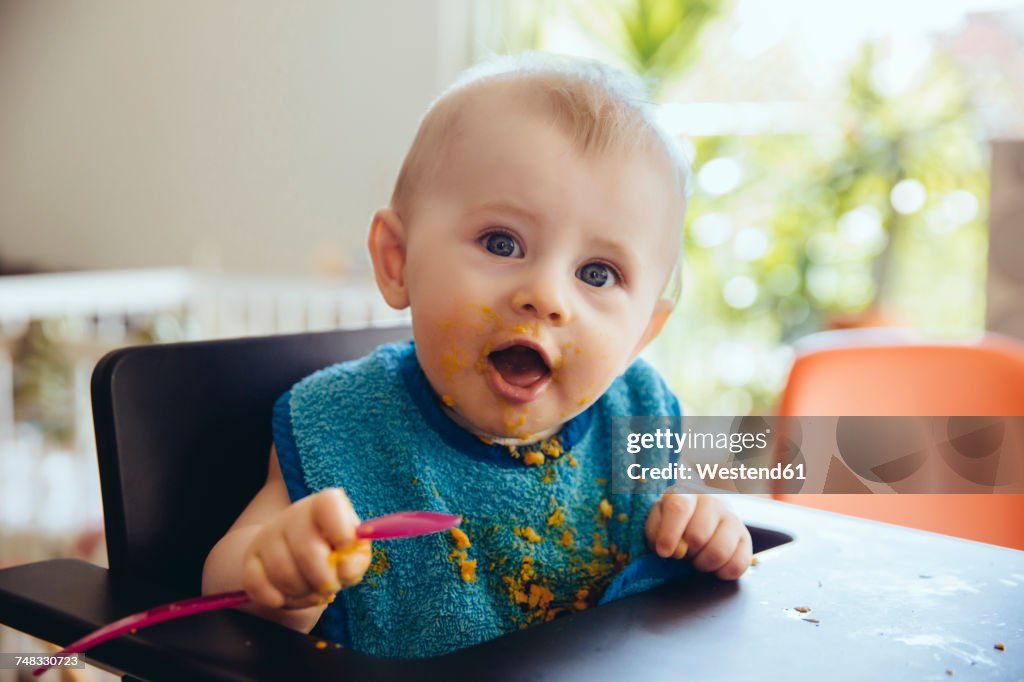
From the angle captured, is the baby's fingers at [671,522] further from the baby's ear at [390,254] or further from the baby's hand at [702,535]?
the baby's ear at [390,254]

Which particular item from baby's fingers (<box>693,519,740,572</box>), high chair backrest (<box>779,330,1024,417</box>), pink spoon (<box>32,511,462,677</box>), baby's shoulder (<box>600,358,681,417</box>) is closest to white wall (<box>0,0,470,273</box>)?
high chair backrest (<box>779,330,1024,417</box>)

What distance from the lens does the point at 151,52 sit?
176 inches

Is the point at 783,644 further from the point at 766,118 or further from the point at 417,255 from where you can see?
the point at 766,118

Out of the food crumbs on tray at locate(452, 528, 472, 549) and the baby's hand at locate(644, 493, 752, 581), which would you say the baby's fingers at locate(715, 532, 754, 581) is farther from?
the food crumbs on tray at locate(452, 528, 472, 549)

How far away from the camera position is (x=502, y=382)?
0.79 metres

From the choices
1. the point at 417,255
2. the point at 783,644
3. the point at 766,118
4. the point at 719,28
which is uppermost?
the point at 719,28

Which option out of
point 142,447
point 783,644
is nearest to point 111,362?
point 142,447

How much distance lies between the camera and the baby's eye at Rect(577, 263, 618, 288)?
81 centimetres

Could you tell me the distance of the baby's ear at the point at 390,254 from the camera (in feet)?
2.88

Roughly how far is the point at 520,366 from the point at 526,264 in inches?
3.2

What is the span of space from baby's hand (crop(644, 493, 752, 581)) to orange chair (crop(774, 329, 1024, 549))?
496mm

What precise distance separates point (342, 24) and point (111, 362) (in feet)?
10.4

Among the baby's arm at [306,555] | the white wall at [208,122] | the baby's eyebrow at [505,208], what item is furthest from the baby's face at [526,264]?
the white wall at [208,122]

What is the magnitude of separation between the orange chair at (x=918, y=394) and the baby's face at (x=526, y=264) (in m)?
0.59
